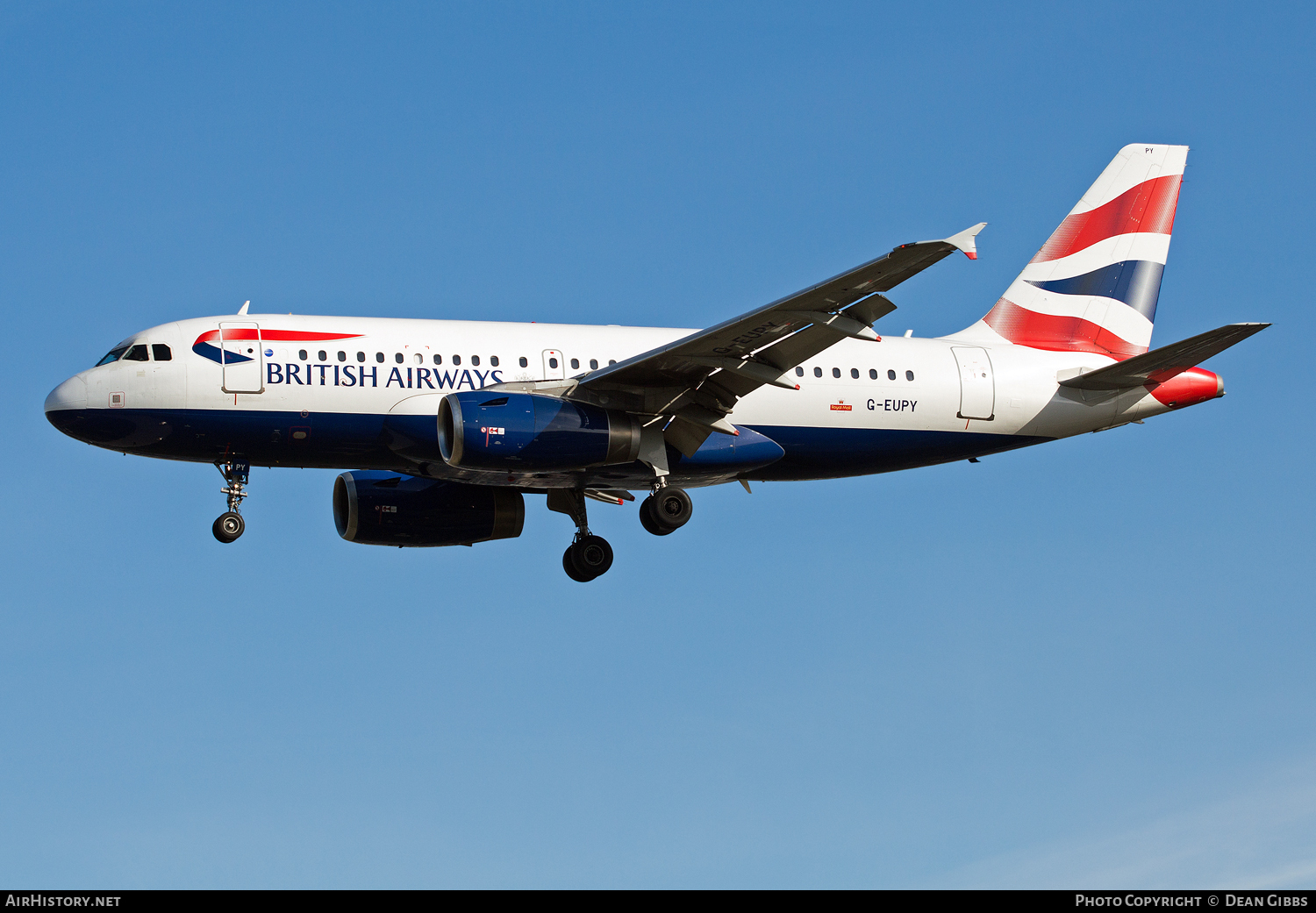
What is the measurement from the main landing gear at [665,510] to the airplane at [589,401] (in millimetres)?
36

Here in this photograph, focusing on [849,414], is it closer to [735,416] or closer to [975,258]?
[735,416]

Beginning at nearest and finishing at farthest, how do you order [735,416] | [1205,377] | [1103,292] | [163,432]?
1. [163,432]
2. [735,416]
3. [1205,377]
4. [1103,292]

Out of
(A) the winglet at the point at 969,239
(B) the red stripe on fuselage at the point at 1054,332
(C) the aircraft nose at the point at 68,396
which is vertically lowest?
(A) the winglet at the point at 969,239

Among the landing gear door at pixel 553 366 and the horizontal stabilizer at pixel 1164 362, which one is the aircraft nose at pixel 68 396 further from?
the horizontal stabilizer at pixel 1164 362

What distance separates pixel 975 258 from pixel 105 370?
16.6 metres

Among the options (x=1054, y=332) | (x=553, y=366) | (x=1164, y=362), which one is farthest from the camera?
(x=1054, y=332)

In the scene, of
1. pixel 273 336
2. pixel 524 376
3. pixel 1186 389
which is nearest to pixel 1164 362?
pixel 1186 389

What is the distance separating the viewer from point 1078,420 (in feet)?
112

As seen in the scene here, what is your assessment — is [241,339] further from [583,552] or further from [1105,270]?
[1105,270]

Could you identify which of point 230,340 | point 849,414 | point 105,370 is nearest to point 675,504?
point 849,414

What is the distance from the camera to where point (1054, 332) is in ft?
118

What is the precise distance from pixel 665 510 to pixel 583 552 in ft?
11.0

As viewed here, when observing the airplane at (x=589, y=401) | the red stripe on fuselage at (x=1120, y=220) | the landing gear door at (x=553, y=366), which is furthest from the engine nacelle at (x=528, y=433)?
the red stripe on fuselage at (x=1120, y=220)

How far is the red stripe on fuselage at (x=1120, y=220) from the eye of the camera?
37.3m
